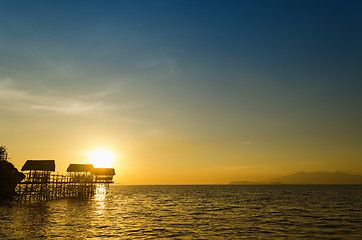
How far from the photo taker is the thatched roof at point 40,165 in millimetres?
60969

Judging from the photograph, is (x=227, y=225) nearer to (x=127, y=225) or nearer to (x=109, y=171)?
(x=127, y=225)

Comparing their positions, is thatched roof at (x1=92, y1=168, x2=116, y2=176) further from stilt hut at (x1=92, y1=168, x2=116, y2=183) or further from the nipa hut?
the nipa hut

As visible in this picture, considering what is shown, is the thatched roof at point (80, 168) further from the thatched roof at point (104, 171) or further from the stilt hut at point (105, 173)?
the thatched roof at point (104, 171)

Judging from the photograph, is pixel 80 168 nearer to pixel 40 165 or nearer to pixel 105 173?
pixel 105 173

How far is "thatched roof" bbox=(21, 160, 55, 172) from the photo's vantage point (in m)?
61.0

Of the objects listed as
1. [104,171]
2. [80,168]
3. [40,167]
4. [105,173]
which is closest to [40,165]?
[40,167]

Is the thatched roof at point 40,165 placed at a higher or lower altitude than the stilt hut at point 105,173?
higher

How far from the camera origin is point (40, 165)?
61438 millimetres

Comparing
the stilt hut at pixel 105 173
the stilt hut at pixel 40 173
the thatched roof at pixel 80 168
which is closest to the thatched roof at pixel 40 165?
the stilt hut at pixel 40 173

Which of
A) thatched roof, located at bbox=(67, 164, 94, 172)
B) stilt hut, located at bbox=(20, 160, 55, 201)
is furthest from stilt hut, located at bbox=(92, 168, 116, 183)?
stilt hut, located at bbox=(20, 160, 55, 201)

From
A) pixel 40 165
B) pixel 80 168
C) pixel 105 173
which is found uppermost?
pixel 40 165

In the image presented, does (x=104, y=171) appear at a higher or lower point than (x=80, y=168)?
lower

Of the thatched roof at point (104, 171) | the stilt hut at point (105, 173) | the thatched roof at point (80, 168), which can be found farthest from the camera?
the thatched roof at point (104, 171)

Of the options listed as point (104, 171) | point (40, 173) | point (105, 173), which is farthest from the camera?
point (104, 171)
